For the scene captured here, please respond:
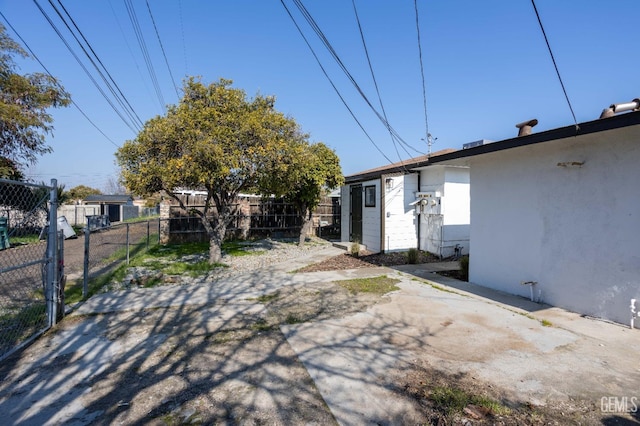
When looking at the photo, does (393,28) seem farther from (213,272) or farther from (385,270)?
(213,272)

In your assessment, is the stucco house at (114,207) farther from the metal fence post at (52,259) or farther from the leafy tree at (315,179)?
the metal fence post at (52,259)

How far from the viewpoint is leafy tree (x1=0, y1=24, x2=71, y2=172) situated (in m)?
12.6

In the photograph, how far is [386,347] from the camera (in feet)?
12.0

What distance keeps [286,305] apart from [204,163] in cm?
387

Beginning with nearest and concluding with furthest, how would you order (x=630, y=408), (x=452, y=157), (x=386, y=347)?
(x=630, y=408), (x=386, y=347), (x=452, y=157)

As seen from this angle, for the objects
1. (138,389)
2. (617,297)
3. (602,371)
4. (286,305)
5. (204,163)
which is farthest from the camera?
(204,163)

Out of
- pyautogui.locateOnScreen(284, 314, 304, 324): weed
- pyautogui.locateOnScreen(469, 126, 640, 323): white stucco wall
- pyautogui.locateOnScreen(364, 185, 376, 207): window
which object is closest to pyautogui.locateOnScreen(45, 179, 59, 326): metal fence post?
pyautogui.locateOnScreen(284, 314, 304, 324): weed

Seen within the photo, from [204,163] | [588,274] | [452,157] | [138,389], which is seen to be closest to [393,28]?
[452,157]

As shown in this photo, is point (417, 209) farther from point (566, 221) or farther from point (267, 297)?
point (267, 297)

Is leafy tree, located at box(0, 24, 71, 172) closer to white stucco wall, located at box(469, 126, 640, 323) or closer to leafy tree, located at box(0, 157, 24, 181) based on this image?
leafy tree, located at box(0, 157, 24, 181)

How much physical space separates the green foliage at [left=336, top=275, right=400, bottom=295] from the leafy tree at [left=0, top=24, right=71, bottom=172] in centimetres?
1366

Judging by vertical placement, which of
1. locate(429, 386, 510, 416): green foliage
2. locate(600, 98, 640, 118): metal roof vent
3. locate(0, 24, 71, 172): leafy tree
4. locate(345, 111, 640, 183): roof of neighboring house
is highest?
locate(0, 24, 71, 172): leafy tree

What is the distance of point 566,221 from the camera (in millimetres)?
4922

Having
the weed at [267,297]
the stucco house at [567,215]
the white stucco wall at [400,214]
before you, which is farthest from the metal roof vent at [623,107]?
the white stucco wall at [400,214]
